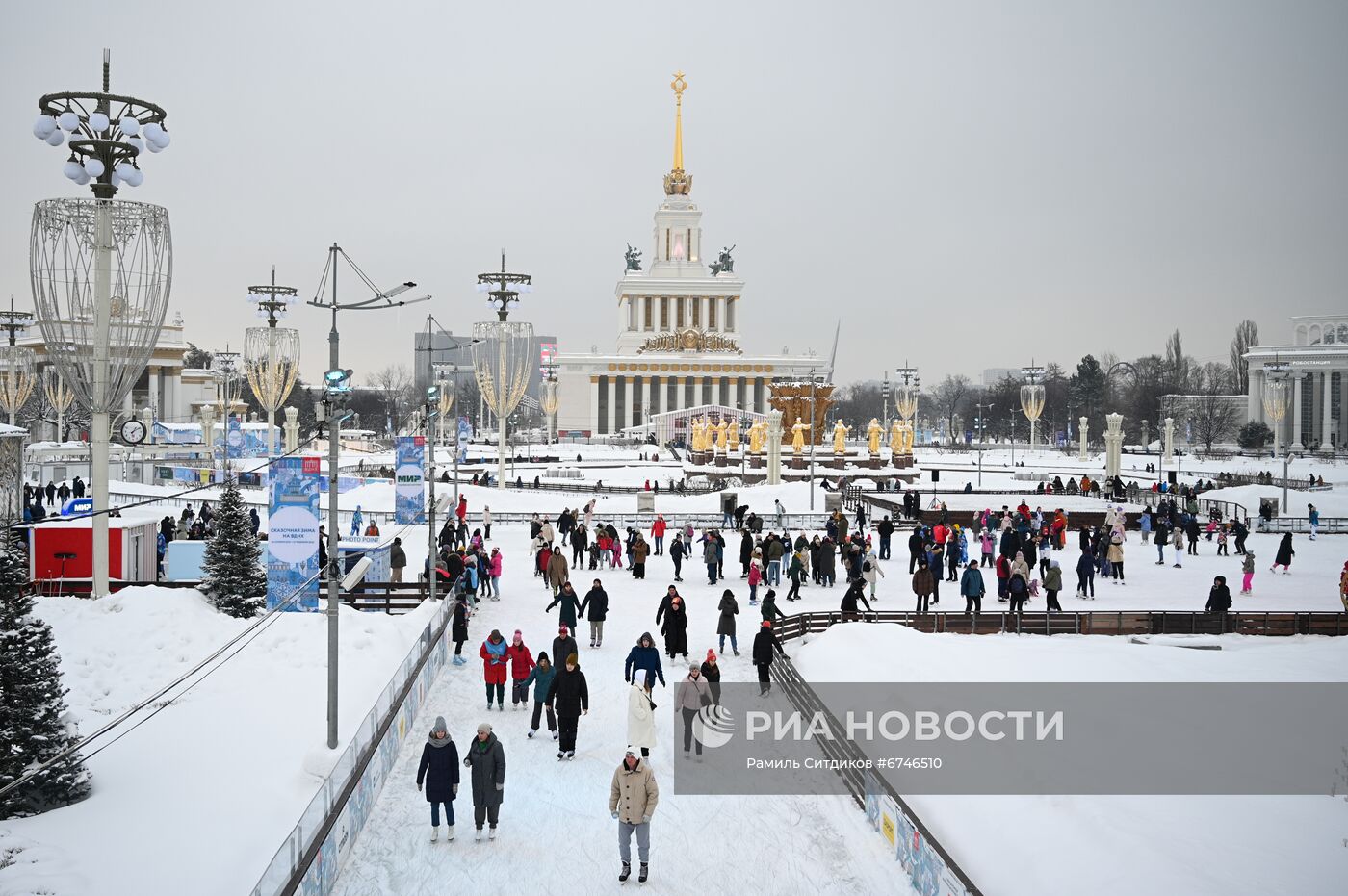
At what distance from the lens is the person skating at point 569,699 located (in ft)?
33.4

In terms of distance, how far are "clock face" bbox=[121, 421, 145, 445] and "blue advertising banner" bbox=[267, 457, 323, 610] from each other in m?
30.7

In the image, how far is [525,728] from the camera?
448 inches

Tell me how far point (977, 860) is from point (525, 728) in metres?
5.40

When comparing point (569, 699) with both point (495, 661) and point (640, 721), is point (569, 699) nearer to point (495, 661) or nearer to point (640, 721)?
point (640, 721)

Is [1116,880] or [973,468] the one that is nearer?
[1116,880]

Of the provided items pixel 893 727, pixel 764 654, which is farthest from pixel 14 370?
pixel 893 727

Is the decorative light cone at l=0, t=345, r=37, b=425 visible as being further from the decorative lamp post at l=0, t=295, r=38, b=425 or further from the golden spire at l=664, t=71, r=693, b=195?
the golden spire at l=664, t=71, r=693, b=195

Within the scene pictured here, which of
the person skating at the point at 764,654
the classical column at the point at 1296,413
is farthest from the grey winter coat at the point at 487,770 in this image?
the classical column at the point at 1296,413

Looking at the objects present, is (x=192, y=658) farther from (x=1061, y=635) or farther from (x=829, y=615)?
(x=1061, y=635)

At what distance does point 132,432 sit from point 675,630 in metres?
36.6

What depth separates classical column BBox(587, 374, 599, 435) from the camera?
102500mm

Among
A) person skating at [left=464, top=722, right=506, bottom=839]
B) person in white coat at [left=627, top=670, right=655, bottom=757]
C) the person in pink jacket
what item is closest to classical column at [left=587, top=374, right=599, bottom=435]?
the person in pink jacket

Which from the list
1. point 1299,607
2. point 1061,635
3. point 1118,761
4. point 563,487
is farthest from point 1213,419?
point 1118,761

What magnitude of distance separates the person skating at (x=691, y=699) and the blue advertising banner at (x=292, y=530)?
7.79 meters
